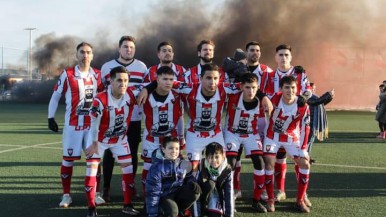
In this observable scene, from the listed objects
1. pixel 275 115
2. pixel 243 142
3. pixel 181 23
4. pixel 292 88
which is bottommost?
pixel 243 142

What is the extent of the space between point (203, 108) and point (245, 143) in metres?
0.73

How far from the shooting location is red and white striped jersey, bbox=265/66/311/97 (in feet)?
20.7

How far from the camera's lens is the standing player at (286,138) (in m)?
5.74

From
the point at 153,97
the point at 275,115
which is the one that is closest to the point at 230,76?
the point at 275,115

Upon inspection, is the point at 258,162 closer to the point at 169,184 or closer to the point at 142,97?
the point at 169,184

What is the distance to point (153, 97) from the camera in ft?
18.2

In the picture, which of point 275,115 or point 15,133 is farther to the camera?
point 15,133

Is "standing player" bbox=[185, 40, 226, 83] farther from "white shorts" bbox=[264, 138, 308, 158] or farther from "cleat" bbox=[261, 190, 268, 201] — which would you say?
"cleat" bbox=[261, 190, 268, 201]

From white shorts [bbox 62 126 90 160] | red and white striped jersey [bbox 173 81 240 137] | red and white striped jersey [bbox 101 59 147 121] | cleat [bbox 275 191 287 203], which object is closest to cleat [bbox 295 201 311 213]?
cleat [bbox 275 191 287 203]

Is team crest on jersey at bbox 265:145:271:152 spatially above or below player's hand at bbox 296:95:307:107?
below

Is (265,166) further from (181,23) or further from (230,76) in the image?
(181,23)

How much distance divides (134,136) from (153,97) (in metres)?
1.03

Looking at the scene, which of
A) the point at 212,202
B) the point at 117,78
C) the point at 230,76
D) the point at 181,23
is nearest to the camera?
the point at 212,202

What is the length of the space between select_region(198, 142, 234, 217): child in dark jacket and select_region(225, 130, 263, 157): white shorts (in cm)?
67
